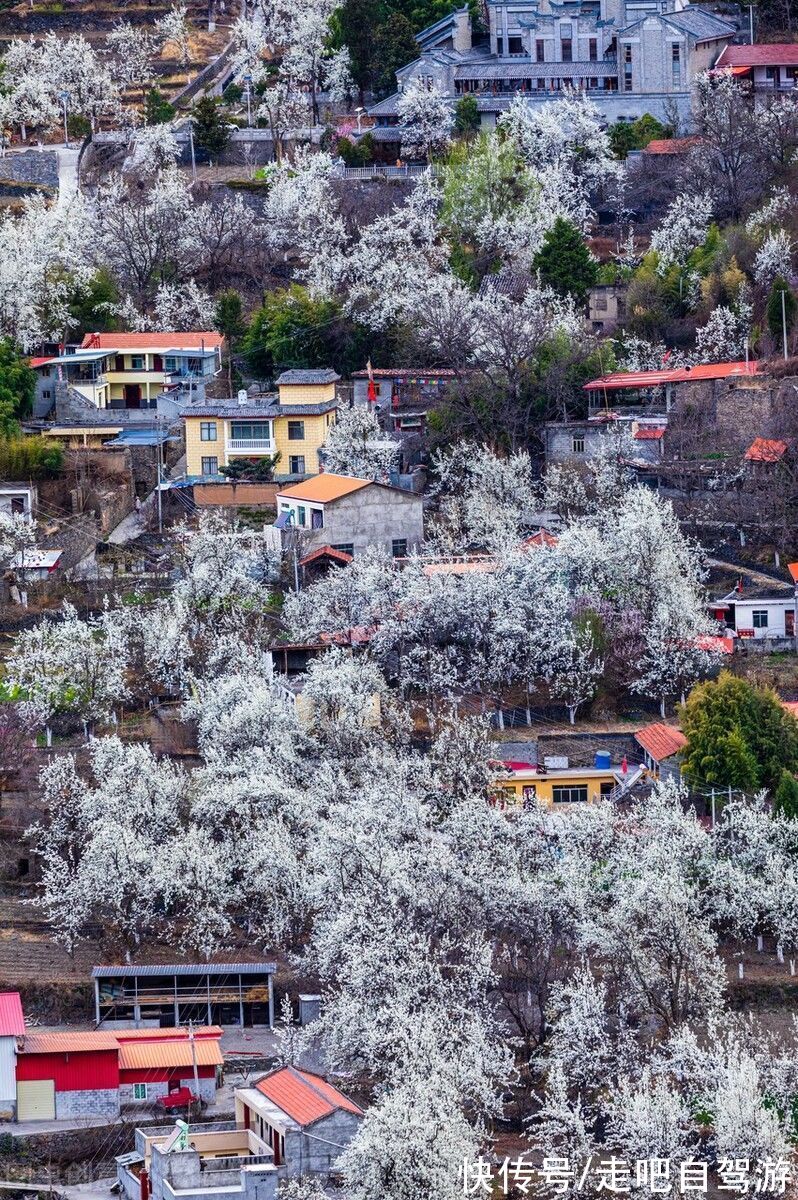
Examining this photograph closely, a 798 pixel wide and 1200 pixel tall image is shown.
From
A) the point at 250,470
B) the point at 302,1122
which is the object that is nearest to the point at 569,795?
the point at 302,1122

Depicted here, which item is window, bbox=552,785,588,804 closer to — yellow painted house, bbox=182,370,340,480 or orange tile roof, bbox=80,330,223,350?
yellow painted house, bbox=182,370,340,480

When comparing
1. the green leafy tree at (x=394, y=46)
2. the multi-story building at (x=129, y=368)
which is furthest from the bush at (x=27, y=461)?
the green leafy tree at (x=394, y=46)

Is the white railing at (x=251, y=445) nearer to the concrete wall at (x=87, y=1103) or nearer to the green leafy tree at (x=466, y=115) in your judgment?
the green leafy tree at (x=466, y=115)

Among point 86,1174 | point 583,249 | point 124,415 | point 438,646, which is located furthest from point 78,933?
point 583,249

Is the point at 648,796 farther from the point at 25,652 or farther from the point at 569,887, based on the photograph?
the point at 25,652

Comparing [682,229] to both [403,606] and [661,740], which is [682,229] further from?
[661,740]
